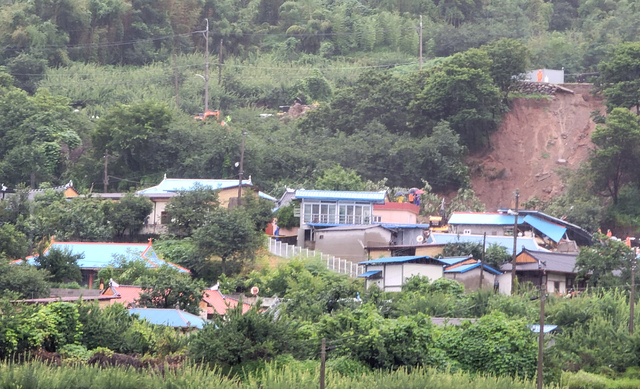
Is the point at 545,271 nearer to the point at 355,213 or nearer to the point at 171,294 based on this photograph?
the point at 355,213

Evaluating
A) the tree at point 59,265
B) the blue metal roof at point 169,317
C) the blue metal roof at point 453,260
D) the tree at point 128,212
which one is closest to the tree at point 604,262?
the blue metal roof at point 453,260

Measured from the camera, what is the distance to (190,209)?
41.6 meters

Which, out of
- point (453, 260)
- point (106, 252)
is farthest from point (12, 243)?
point (453, 260)

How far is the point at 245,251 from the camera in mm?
39062

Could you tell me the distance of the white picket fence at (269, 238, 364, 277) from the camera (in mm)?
39500

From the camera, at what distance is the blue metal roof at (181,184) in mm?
44625

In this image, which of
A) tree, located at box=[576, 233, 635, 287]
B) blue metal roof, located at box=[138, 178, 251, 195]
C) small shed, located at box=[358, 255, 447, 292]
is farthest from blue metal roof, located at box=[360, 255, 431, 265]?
blue metal roof, located at box=[138, 178, 251, 195]

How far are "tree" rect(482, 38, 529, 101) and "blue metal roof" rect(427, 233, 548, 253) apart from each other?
43.0 feet

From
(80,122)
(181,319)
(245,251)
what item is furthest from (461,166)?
(181,319)

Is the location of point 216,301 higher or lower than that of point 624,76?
lower

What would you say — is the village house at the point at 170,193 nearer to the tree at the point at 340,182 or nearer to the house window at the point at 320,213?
the house window at the point at 320,213

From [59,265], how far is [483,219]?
663 inches

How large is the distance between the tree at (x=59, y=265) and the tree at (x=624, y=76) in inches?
1025

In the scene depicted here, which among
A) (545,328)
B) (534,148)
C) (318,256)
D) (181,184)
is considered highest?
(534,148)
